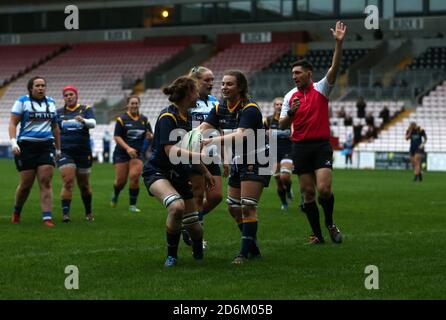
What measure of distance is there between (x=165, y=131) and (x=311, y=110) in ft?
9.12

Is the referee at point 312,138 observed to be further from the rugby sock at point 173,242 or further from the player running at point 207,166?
the rugby sock at point 173,242

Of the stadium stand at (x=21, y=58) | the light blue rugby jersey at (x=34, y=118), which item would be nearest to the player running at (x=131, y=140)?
the light blue rugby jersey at (x=34, y=118)

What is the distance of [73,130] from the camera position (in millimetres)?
15547

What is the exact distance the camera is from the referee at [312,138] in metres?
11.8

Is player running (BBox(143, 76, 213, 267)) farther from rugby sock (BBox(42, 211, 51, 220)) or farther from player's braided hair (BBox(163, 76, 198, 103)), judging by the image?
rugby sock (BBox(42, 211, 51, 220))

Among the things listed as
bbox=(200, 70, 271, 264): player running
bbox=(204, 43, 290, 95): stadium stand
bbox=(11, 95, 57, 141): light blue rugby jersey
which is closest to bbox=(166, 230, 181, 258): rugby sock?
bbox=(200, 70, 271, 264): player running

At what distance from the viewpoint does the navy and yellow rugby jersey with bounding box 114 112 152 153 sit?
17.6 meters

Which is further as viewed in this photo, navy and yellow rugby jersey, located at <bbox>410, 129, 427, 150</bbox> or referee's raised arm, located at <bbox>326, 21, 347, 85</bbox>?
navy and yellow rugby jersey, located at <bbox>410, 129, 427, 150</bbox>

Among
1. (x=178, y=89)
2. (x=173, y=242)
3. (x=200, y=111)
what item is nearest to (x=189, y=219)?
(x=173, y=242)

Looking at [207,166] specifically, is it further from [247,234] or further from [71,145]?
[71,145]

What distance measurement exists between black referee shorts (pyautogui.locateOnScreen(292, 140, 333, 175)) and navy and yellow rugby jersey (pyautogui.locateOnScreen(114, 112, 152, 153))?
20.3 ft

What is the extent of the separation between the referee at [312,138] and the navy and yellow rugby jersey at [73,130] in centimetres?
471

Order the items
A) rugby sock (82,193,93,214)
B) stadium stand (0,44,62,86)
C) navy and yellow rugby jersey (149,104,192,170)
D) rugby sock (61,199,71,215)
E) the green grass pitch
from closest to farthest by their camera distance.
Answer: the green grass pitch → navy and yellow rugby jersey (149,104,192,170) → rugby sock (61,199,71,215) → rugby sock (82,193,93,214) → stadium stand (0,44,62,86)

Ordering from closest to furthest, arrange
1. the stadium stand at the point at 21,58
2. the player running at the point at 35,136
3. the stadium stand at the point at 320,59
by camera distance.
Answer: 1. the player running at the point at 35,136
2. the stadium stand at the point at 320,59
3. the stadium stand at the point at 21,58
